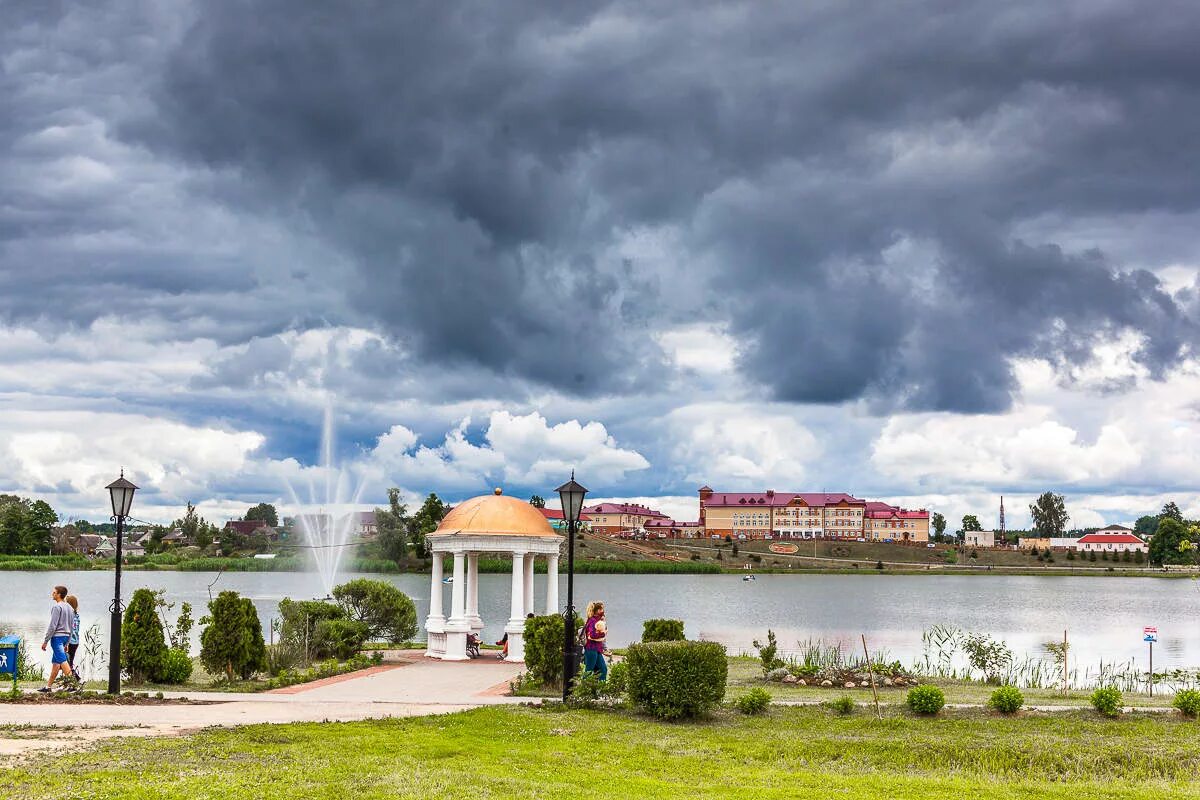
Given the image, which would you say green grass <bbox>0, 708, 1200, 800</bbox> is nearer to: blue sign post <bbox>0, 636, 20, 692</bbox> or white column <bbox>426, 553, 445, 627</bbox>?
blue sign post <bbox>0, 636, 20, 692</bbox>

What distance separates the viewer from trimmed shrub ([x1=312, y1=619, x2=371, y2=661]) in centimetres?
2311

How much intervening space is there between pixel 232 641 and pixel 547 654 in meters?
5.70

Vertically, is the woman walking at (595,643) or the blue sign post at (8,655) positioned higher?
the woman walking at (595,643)

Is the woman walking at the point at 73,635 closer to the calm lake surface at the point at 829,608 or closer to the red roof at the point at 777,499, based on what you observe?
the calm lake surface at the point at 829,608

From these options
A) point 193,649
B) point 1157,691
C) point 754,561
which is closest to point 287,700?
point 193,649

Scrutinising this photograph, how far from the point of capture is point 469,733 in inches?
508

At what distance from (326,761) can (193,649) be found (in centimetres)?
2299

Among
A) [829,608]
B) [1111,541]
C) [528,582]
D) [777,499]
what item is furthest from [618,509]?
[528,582]

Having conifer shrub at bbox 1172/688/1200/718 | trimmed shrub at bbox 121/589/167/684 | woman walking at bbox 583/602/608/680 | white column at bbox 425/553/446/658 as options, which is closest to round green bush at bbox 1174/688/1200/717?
conifer shrub at bbox 1172/688/1200/718

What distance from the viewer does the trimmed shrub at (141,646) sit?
18.3 metres

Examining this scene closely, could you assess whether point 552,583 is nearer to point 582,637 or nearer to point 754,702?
point 582,637

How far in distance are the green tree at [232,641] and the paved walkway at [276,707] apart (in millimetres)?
1305

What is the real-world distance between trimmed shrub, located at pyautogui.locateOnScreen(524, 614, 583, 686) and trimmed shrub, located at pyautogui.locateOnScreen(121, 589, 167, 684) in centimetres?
659

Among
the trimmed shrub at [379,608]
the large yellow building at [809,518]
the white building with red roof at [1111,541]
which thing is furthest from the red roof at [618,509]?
the trimmed shrub at [379,608]
